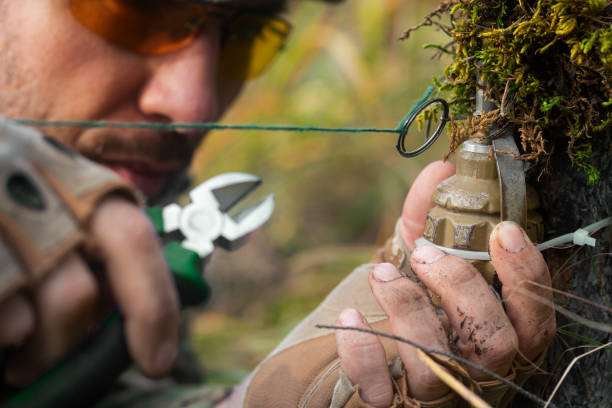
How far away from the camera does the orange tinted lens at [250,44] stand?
4.17 feet

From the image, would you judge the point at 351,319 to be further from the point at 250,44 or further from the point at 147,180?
the point at 250,44

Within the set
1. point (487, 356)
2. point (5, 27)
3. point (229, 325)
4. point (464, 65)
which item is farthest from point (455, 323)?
point (229, 325)

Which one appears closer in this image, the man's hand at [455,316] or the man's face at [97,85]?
the man's hand at [455,316]

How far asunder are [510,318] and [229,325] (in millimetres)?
1841

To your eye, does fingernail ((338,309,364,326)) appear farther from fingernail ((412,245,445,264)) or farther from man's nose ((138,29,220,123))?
man's nose ((138,29,220,123))

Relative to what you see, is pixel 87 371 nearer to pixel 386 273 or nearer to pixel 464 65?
pixel 386 273

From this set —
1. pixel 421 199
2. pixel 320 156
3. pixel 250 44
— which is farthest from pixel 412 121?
pixel 320 156

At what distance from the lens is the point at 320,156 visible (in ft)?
8.54

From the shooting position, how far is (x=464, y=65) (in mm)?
641

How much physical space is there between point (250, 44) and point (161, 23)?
319mm

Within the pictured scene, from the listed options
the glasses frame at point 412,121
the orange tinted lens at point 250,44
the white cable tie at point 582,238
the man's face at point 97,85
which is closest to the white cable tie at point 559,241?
the white cable tie at point 582,238

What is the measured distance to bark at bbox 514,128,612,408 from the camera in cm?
66

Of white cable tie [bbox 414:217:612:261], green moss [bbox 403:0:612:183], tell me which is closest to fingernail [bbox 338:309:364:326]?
white cable tie [bbox 414:217:612:261]

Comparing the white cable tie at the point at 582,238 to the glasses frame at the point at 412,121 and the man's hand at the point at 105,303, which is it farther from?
the man's hand at the point at 105,303
